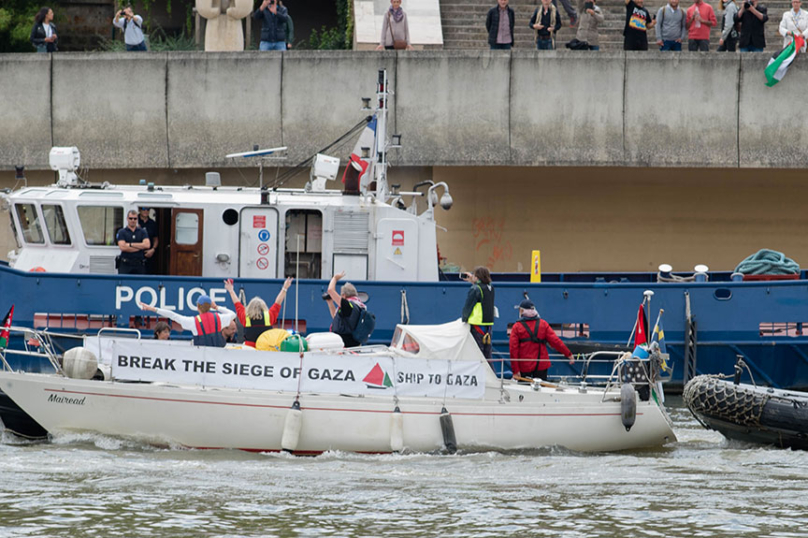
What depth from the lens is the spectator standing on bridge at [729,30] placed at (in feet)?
82.1

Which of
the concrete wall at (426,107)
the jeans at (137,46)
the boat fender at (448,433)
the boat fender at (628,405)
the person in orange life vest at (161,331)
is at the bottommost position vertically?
the boat fender at (448,433)

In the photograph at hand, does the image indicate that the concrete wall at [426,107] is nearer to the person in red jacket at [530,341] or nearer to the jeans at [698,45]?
the jeans at [698,45]

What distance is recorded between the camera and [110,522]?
37.5ft

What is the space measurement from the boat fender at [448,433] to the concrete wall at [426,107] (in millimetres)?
10898

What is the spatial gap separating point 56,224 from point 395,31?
848cm

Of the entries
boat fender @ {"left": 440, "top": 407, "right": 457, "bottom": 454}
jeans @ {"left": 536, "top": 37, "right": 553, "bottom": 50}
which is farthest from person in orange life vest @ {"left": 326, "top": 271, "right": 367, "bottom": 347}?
jeans @ {"left": 536, "top": 37, "right": 553, "bottom": 50}

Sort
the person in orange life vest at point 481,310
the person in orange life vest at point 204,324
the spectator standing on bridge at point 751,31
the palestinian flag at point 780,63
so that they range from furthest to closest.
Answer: the spectator standing on bridge at point 751,31
the palestinian flag at point 780,63
the person in orange life vest at point 481,310
the person in orange life vest at point 204,324

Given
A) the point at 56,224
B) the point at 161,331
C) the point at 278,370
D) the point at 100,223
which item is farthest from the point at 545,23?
the point at 278,370

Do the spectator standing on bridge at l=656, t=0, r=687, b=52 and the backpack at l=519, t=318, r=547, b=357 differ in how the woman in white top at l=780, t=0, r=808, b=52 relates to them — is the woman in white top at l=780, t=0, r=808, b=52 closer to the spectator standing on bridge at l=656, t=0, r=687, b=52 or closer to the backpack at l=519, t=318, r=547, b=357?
the spectator standing on bridge at l=656, t=0, r=687, b=52

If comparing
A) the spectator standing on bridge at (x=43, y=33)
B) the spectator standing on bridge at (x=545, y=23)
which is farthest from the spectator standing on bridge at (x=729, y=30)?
the spectator standing on bridge at (x=43, y=33)

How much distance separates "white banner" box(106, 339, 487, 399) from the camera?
47.6ft

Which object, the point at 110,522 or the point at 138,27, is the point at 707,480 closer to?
the point at 110,522

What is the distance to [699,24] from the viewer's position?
82.0 feet

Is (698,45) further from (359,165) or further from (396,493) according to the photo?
(396,493)
